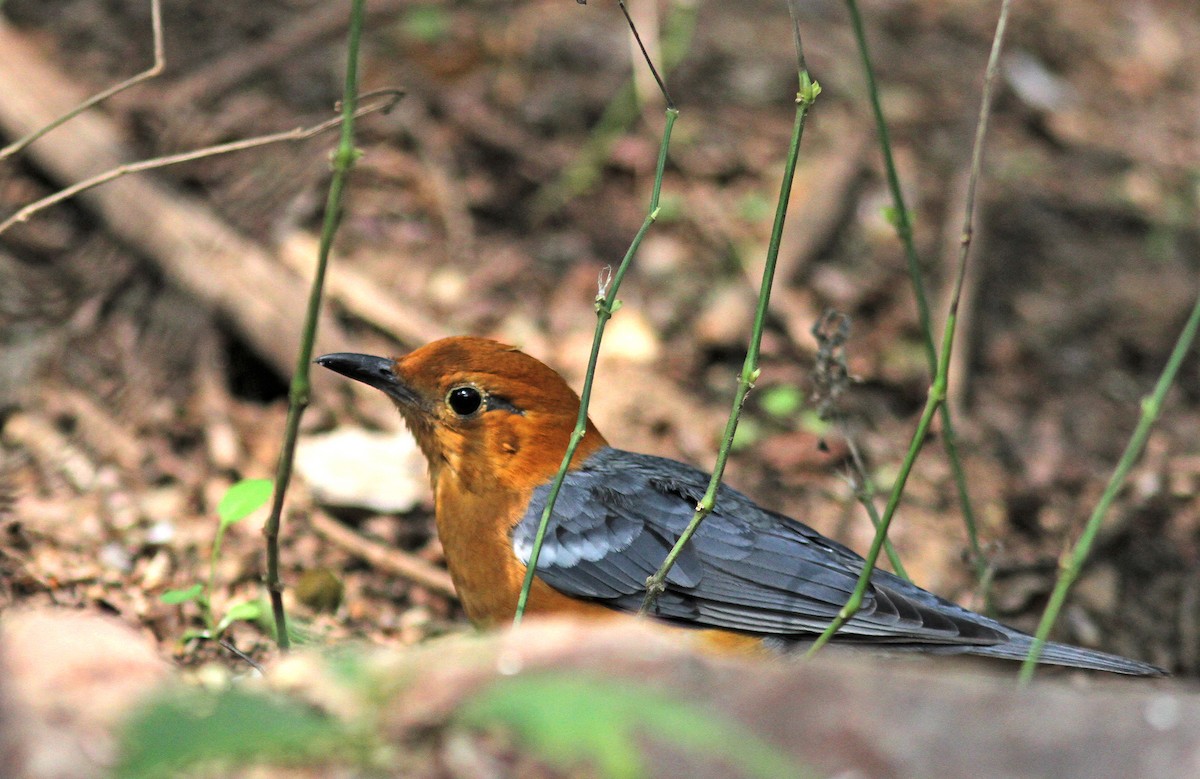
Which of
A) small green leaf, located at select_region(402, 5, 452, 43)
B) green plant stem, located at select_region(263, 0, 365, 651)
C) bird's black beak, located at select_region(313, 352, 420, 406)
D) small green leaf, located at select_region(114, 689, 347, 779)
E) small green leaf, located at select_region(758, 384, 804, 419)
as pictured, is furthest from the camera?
small green leaf, located at select_region(402, 5, 452, 43)

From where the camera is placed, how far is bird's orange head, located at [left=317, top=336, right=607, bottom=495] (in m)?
4.78

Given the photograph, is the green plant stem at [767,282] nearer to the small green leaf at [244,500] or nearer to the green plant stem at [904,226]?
the green plant stem at [904,226]

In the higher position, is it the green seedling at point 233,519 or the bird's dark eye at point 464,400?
the bird's dark eye at point 464,400

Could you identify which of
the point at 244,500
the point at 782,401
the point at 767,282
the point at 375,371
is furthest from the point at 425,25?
the point at 767,282

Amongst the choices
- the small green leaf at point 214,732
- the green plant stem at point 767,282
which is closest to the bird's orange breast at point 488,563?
the green plant stem at point 767,282

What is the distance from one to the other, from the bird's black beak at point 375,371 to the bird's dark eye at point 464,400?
15 centimetres

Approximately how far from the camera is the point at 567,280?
25.2 ft

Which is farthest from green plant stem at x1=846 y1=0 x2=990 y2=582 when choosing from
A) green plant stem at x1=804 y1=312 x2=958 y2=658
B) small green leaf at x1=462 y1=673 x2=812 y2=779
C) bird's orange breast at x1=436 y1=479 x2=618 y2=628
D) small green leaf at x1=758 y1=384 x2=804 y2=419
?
small green leaf at x1=758 y1=384 x2=804 y2=419

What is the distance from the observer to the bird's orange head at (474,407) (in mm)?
4777

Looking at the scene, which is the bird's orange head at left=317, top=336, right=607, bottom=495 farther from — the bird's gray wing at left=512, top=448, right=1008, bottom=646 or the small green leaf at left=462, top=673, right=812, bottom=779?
the small green leaf at left=462, top=673, right=812, bottom=779

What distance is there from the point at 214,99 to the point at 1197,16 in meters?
9.45

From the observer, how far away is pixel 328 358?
15.5 ft

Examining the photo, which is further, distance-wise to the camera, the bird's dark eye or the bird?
the bird's dark eye

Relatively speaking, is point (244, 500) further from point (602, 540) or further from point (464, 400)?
point (602, 540)
